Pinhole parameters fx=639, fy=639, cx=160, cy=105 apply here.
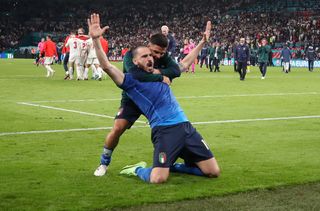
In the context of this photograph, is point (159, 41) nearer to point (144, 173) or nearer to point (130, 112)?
point (130, 112)

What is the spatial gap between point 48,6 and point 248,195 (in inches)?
3515

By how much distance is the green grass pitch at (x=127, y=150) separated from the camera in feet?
22.6

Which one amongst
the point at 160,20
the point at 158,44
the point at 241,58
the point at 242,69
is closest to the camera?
the point at 158,44

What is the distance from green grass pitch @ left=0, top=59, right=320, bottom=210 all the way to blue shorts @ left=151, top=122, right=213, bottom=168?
10.4 inches

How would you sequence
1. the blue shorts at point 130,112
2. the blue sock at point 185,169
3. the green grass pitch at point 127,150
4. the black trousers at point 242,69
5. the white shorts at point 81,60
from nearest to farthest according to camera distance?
the green grass pitch at point 127,150 < the blue sock at point 185,169 < the blue shorts at point 130,112 < the white shorts at point 81,60 < the black trousers at point 242,69

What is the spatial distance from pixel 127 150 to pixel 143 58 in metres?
2.52

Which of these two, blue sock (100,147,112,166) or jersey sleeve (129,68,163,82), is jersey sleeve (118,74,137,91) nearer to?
jersey sleeve (129,68,163,82)

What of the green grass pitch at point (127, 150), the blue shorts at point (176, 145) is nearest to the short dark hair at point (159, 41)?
the blue shorts at point (176, 145)

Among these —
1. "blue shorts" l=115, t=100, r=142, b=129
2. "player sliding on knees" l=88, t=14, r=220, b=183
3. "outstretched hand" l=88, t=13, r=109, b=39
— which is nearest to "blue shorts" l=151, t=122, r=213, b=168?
"player sliding on knees" l=88, t=14, r=220, b=183

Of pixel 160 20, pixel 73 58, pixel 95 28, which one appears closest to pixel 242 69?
pixel 73 58

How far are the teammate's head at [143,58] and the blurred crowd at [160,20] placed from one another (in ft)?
173

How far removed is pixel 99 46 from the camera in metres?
7.18

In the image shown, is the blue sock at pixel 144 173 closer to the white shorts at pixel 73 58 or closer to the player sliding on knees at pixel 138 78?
the player sliding on knees at pixel 138 78

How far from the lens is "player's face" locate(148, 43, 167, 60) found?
7.89m
